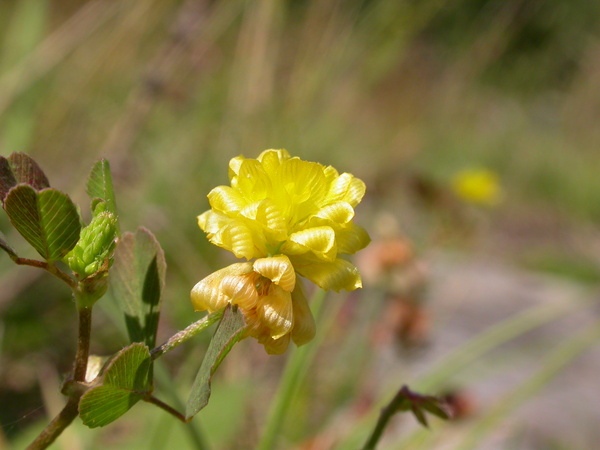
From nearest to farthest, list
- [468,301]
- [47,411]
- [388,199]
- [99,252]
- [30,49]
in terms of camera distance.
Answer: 1. [99,252]
2. [47,411]
3. [30,49]
4. [388,199]
5. [468,301]

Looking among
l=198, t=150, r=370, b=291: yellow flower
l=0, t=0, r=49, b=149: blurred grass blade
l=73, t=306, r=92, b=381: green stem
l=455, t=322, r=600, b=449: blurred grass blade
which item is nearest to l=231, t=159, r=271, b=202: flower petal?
l=198, t=150, r=370, b=291: yellow flower

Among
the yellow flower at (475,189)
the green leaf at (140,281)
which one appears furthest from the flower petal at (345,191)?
the yellow flower at (475,189)

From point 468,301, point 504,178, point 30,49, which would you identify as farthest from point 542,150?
point 30,49

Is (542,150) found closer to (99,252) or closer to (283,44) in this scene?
(283,44)

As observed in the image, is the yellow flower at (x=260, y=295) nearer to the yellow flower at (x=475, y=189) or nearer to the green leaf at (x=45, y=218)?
the green leaf at (x=45, y=218)

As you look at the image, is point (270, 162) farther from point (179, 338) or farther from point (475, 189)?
point (475, 189)

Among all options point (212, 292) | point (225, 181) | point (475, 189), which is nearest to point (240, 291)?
point (212, 292)
